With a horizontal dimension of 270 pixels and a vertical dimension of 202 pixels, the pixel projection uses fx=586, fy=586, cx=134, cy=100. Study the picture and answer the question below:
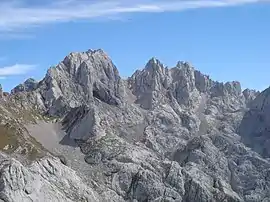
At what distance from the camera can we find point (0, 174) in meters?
189

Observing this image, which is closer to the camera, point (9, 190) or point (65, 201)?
point (9, 190)

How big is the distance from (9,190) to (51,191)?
1810 centimetres

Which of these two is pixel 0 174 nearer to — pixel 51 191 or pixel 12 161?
pixel 12 161

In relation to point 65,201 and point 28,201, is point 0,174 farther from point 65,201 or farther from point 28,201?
point 65,201

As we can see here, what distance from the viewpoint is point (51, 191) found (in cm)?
19825

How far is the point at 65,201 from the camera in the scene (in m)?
200

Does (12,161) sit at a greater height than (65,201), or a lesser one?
greater

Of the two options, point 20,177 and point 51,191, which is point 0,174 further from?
point 51,191

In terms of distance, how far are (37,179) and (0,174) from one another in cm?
1433

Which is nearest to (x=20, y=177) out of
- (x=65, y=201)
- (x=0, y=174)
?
(x=0, y=174)

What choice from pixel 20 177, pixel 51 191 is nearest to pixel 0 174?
pixel 20 177

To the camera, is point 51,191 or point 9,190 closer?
point 9,190

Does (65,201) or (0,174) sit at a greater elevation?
(0,174)

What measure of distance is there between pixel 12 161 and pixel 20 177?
7.48m
